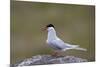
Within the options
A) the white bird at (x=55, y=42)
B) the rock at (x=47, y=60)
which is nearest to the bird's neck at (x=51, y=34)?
the white bird at (x=55, y=42)

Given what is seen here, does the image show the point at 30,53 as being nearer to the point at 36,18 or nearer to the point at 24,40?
the point at 24,40

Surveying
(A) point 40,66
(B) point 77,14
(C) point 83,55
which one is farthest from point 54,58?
(B) point 77,14

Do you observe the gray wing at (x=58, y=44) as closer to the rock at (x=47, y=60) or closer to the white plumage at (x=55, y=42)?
the white plumage at (x=55, y=42)

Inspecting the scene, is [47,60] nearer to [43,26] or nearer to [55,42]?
[55,42]

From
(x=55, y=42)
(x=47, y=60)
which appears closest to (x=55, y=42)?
(x=55, y=42)

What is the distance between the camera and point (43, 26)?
1886 millimetres

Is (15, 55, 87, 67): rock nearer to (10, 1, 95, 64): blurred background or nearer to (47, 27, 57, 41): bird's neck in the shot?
(10, 1, 95, 64): blurred background

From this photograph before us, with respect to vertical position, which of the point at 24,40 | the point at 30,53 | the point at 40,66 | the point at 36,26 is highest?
the point at 36,26

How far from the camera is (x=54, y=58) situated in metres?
1.93

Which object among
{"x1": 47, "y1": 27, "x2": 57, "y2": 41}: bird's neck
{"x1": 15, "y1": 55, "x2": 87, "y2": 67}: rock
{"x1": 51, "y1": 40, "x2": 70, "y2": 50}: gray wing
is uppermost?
{"x1": 47, "y1": 27, "x2": 57, "y2": 41}: bird's neck

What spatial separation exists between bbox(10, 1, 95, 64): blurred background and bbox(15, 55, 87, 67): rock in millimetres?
38

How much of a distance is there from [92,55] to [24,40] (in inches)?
29.2

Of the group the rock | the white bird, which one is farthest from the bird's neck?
the rock

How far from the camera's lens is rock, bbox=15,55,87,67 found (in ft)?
6.03
